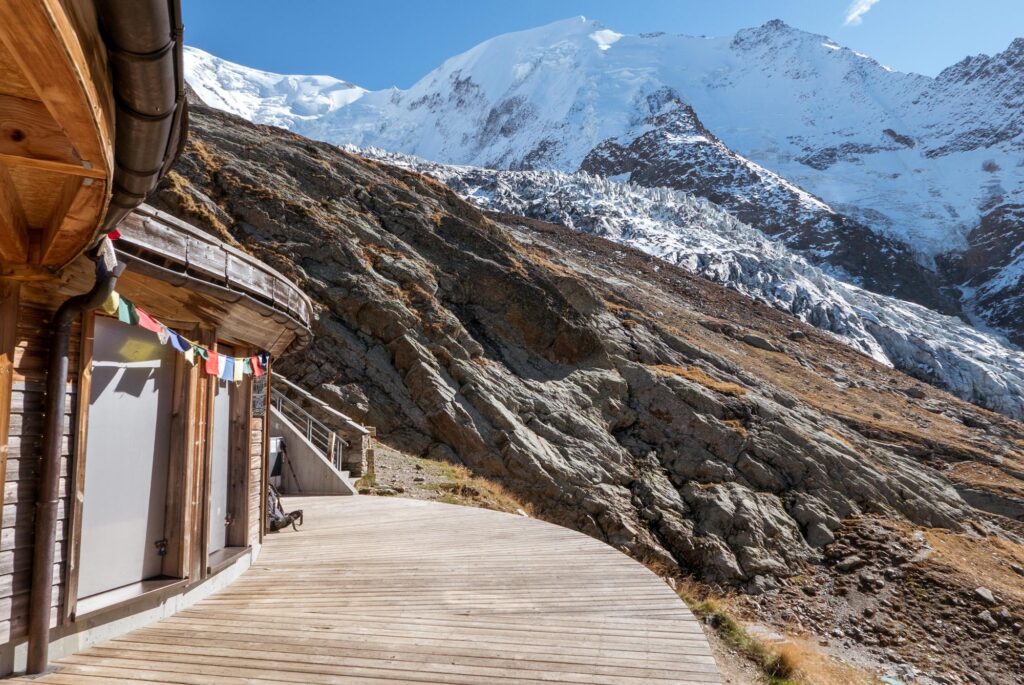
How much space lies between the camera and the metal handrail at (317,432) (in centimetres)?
1236

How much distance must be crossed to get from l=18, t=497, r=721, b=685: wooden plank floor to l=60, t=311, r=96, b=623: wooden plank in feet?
1.30

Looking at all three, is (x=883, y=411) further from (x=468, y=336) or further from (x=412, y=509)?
(x=412, y=509)

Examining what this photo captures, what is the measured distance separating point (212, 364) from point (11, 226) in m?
2.28

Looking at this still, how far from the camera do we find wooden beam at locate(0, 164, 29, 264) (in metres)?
2.53

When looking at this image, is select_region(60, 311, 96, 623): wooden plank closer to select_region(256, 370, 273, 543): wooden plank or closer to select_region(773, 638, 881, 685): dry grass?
select_region(256, 370, 273, 543): wooden plank

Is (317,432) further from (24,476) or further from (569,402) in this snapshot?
(24,476)

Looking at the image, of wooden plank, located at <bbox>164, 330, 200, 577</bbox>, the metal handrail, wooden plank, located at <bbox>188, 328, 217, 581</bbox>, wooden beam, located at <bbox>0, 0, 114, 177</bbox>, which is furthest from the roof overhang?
the metal handrail

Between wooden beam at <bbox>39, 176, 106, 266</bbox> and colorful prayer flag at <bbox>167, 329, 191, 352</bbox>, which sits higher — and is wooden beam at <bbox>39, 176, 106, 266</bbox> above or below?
above

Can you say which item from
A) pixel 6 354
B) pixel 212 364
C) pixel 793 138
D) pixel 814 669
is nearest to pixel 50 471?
pixel 6 354

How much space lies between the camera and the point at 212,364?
197 inches

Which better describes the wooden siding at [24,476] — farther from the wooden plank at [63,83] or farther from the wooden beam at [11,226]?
the wooden plank at [63,83]

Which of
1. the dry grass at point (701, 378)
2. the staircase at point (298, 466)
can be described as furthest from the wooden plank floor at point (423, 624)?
the dry grass at point (701, 378)

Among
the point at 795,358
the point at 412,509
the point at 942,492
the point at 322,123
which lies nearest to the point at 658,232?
the point at 795,358

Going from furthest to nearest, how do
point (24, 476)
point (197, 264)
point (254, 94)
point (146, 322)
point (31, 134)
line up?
point (254, 94)
point (197, 264)
point (146, 322)
point (24, 476)
point (31, 134)
